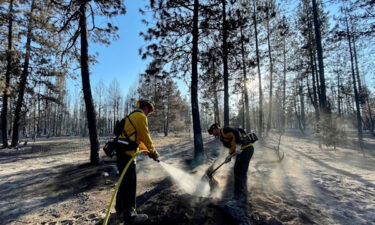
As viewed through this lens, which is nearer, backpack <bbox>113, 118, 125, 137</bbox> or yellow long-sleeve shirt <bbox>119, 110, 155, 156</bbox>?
yellow long-sleeve shirt <bbox>119, 110, 155, 156</bbox>

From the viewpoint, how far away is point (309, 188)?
5.65 metres

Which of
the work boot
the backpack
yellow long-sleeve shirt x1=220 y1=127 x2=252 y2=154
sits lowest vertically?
the work boot

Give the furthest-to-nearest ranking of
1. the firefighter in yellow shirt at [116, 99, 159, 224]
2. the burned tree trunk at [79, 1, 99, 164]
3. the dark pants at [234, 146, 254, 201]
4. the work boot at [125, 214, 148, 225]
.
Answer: the burned tree trunk at [79, 1, 99, 164], the dark pants at [234, 146, 254, 201], the firefighter in yellow shirt at [116, 99, 159, 224], the work boot at [125, 214, 148, 225]

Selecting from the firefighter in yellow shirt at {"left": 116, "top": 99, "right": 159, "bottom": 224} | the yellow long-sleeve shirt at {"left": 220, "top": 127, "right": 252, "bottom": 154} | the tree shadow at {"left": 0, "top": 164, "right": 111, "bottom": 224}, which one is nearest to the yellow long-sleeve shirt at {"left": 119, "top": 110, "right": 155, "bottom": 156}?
→ the firefighter in yellow shirt at {"left": 116, "top": 99, "right": 159, "bottom": 224}

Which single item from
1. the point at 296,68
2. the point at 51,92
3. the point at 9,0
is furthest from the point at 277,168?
the point at 9,0

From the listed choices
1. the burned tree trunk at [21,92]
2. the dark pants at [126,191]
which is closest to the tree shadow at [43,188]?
the dark pants at [126,191]

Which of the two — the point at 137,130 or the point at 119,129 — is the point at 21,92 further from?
the point at 137,130

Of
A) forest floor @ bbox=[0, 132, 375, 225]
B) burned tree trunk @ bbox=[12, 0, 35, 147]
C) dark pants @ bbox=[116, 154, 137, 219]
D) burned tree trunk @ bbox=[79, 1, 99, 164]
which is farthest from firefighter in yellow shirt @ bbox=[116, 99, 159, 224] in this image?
burned tree trunk @ bbox=[12, 0, 35, 147]

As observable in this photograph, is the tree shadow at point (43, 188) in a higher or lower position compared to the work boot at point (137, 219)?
lower

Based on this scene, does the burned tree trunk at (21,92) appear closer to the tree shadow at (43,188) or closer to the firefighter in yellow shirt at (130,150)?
the tree shadow at (43,188)

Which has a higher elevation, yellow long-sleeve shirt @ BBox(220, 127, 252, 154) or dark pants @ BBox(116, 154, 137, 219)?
yellow long-sleeve shirt @ BBox(220, 127, 252, 154)

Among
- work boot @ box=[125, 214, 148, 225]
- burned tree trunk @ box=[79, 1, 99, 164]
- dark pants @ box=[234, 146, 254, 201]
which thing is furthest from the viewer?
burned tree trunk @ box=[79, 1, 99, 164]

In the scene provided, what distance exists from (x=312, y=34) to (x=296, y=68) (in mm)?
3367

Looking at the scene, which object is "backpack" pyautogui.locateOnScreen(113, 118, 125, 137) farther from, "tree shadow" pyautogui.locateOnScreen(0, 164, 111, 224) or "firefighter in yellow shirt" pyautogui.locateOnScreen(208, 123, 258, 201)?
"tree shadow" pyautogui.locateOnScreen(0, 164, 111, 224)
